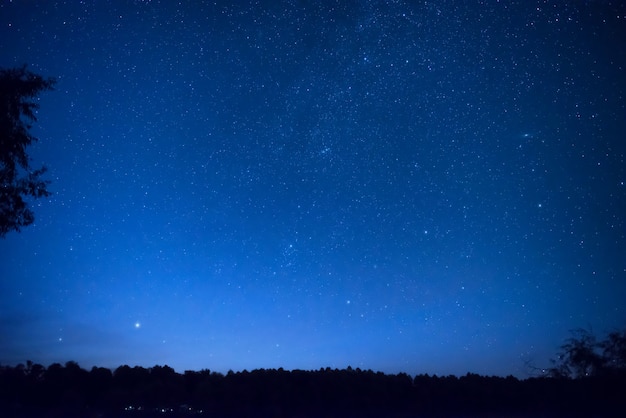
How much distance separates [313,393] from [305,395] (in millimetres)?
481

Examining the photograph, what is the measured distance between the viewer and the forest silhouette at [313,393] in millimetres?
26328

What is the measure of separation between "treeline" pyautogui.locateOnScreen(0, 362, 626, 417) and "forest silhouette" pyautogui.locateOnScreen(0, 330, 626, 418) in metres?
0.05

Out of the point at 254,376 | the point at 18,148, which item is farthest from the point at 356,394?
the point at 18,148

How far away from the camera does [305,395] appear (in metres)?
28.7

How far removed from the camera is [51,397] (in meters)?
28.4

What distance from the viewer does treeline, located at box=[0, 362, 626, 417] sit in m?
26.4

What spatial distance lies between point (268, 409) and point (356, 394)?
5.42 m

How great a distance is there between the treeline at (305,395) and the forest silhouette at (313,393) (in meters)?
0.05

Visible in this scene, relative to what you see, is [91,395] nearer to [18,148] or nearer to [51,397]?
[51,397]

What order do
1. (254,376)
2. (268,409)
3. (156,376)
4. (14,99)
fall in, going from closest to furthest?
(14,99)
(268,409)
(254,376)
(156,376)

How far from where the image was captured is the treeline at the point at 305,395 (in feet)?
86.6

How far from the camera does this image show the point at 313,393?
94.2ft

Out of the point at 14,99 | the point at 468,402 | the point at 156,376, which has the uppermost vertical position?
the point at 14,99

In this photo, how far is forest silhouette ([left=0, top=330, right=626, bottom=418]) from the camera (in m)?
26.3
